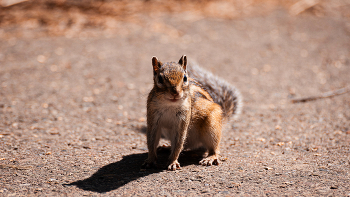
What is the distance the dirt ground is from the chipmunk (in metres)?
0.18

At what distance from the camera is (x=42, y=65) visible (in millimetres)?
6508

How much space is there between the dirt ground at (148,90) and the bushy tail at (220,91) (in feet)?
1.37

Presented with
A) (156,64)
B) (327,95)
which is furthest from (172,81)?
(327,95)

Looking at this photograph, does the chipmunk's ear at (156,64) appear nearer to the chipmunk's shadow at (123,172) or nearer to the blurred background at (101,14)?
the chipmunk's shadow at (123,172)

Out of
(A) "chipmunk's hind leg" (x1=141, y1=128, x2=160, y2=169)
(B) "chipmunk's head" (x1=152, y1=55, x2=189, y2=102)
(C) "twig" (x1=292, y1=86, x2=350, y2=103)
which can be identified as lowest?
(C) "twig" (x1=292, y1=86, x2=350, y2=103)

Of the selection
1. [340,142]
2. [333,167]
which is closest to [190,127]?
[333,167]

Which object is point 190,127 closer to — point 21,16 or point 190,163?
point 190,163

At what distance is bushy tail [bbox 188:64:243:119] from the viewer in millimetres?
3684

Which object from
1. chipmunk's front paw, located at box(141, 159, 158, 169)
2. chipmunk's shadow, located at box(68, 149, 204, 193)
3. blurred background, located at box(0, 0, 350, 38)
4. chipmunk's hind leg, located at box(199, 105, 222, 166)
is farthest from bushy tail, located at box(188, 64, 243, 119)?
blurred background, located at box(0, 0, 350, 38)

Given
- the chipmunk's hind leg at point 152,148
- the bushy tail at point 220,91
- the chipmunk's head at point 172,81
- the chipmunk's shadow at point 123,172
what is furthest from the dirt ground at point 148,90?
the chipmunk's head at point 172,81

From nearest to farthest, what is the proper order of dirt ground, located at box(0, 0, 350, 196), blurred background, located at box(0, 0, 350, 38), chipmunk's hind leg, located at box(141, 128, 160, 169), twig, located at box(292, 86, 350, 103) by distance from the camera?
dirt ground, located at box(0, 0, 350, 196) < chipmunk's hind leg, located at box(141, 128, 160, 169) < twig, located at box(292, 86, 350, 103) < blurred background, located at box(0, 0, 350, 38)

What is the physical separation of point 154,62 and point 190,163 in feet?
3.44

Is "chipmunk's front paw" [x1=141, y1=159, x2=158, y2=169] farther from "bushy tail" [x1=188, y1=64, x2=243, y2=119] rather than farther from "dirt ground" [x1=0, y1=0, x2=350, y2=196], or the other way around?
"bushy tail" [x1=188, y1=64, x2=243, y2=119]

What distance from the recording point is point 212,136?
3234mm
